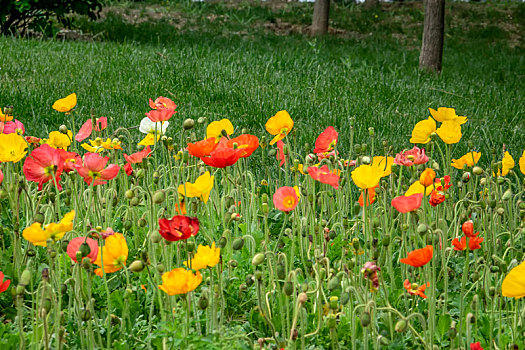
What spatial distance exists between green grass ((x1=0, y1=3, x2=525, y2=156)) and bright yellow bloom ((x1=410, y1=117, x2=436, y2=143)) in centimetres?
180

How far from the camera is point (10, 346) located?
171cm

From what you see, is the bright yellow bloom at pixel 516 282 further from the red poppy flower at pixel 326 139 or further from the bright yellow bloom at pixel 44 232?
the red poppy flower at pixel 326 139

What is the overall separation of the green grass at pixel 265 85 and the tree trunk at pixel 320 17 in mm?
998

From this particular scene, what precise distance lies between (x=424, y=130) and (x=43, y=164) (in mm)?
1367

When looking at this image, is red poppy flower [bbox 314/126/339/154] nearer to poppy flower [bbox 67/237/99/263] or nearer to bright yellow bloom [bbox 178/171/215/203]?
bright yellow bloom [bbox 178/171/215/203]

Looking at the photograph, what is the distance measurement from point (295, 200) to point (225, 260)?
62cm

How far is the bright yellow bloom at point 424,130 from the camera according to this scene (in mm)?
2307

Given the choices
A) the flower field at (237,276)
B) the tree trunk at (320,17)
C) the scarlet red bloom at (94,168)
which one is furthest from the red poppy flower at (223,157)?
the tree trunk at (320,17)

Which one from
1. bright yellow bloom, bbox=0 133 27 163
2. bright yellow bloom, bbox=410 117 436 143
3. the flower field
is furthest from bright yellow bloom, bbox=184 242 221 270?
bright yellow bloom, bbox=410 117 436 143

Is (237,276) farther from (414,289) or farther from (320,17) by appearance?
(320,17)

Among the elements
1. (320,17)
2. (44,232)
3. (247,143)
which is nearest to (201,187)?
(247,143)

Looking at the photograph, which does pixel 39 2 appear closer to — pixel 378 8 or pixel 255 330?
pixel 255 330

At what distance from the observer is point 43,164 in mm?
1884

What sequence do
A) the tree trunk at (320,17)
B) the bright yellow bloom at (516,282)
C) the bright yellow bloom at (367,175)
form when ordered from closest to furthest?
the bright yellow bloom at (516,282) < the bright yellow bloom at (367,175) < the tree trunk at (320,17)
